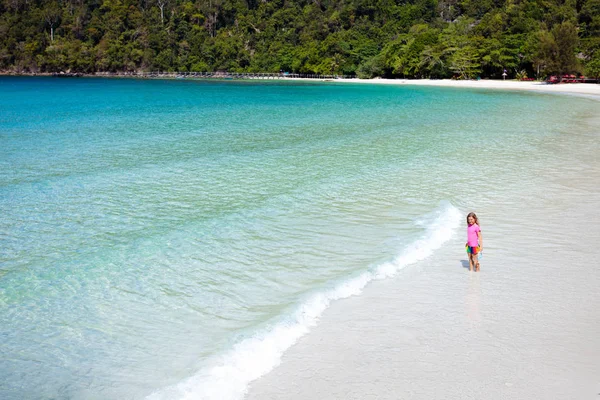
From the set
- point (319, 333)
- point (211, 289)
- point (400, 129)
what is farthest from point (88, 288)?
point (400, 129)

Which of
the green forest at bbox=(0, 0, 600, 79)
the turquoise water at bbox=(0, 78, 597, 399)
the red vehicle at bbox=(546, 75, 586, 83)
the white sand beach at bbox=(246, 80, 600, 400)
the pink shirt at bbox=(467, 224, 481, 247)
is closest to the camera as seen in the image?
the white sand beach at bbox=(246, 80, 600, 400)

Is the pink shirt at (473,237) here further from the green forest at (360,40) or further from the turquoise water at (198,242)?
the green forest at (360,40)

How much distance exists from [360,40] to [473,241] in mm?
132784

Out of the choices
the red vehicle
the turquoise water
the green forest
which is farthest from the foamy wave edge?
the red vehicle

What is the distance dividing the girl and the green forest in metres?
71.4

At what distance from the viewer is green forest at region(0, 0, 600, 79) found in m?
87.4

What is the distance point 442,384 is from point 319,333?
5.45 feet

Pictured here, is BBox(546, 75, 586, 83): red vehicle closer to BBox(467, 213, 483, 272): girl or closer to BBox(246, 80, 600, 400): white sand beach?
BBox(246, 80, 600, 400): white sand beach

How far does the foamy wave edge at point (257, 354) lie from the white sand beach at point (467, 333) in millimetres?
130

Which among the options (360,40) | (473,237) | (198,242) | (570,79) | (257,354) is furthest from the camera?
(360,40)

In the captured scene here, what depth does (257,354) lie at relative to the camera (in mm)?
6148

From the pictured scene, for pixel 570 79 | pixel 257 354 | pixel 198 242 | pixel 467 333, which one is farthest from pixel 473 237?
pixel 570 79

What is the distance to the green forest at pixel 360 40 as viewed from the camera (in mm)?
87438

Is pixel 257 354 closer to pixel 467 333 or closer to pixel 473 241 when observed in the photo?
pixel 467 333
